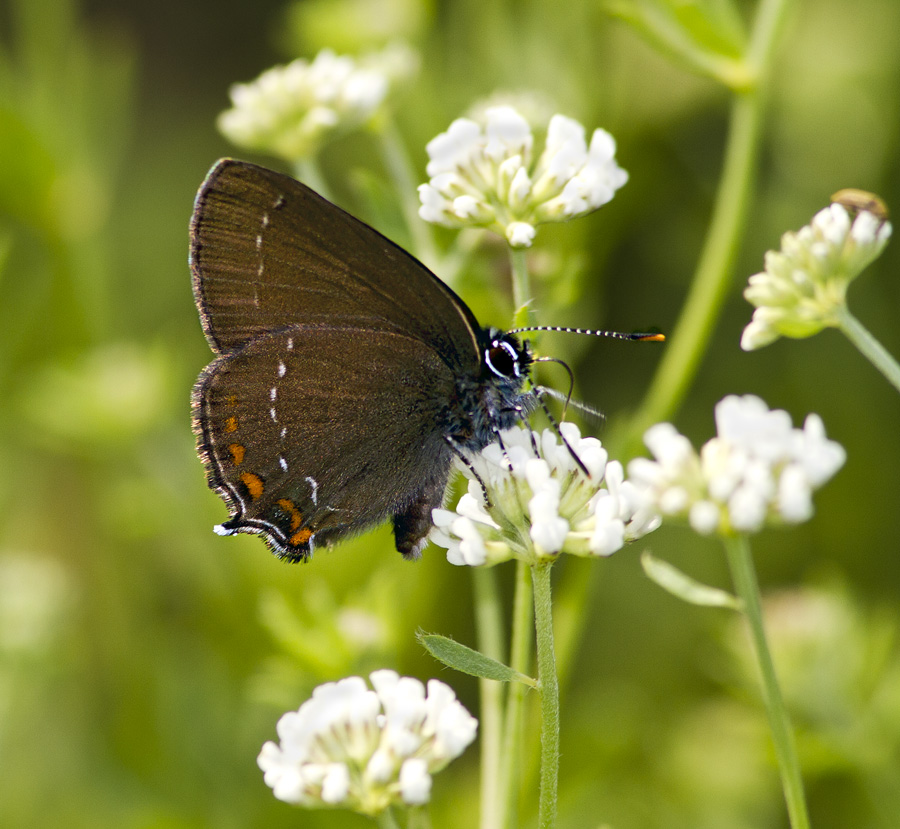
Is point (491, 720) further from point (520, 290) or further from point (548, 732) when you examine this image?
point (520, 290)

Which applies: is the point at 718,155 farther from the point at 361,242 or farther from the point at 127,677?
the point at 127,677

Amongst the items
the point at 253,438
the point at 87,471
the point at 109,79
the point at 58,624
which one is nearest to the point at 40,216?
the point at 109,79

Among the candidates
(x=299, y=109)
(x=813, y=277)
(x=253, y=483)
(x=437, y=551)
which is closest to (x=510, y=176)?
(x=813, y=277)

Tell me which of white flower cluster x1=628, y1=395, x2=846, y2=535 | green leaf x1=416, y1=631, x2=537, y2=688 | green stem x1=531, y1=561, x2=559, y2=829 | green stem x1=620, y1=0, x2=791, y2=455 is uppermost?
green stem x1=620, y1=0, x2=791, y2=455

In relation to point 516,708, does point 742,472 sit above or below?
above

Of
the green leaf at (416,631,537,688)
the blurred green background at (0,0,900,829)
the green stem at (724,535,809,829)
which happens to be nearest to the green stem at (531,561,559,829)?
the green leaf at (416,631,537,688)

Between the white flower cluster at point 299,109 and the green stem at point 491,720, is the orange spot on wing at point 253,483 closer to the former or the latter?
the green stem at point 491,720

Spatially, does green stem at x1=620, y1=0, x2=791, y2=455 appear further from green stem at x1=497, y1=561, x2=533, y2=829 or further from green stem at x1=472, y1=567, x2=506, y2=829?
green stem at x1=497, y1=561, x2=533, y2=829
